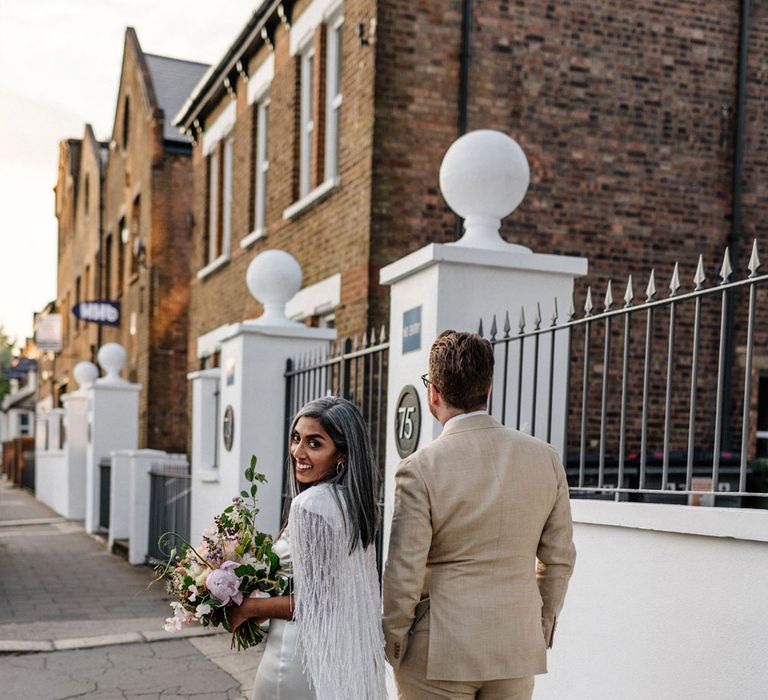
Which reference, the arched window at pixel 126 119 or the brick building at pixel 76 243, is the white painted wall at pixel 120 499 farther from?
the brick building at pixel 76 243

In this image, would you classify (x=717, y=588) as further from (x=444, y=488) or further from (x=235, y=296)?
(x=235, y=296)

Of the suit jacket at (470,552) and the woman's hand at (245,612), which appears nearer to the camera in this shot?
the suit jacket at (470,552)

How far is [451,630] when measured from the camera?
2.85 meters

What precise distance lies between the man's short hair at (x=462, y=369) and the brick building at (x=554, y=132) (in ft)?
23.7

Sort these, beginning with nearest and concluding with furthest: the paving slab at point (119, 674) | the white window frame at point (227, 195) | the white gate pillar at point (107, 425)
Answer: the paving slab at point (119, 674) < the white window frame at point (227, 195) < the white gate pillar at point (107, 425)

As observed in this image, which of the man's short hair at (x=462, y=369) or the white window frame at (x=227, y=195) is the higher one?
the white window frame at (x=227, y=195)

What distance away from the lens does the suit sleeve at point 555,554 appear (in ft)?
10.1

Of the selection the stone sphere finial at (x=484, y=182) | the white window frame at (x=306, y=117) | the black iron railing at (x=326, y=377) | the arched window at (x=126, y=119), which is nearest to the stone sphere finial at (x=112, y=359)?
the white window frame at (x=306, y=117)

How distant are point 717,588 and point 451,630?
1.26m

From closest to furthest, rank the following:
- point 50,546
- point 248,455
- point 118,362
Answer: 1. point 248,455
2. point 50,546
3. point 118,362

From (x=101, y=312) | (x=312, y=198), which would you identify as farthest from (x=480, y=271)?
(x=101, y=312)

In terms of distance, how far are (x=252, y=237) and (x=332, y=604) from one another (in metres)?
11.5

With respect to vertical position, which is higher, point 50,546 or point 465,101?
point 465,101

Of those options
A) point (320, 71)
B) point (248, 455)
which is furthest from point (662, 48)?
point (248, 455)
